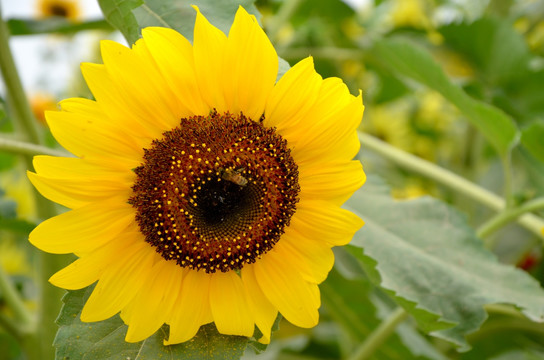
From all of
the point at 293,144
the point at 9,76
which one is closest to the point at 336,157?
the point at 293,144

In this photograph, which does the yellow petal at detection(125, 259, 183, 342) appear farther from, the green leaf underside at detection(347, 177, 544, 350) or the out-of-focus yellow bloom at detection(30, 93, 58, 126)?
the out-of-focus yellow bloom at detection(30, 93, 58, 126)

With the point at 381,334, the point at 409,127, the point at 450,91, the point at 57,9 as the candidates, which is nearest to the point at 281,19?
the point at 450,91

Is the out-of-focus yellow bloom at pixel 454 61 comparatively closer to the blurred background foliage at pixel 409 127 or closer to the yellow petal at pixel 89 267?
the blurred background foliage at pixel 409 127

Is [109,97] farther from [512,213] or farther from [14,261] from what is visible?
[14,261]

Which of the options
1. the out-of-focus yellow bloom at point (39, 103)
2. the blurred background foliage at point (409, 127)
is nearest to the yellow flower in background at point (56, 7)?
the out-of-focus yellow bloom at point (39, 103)

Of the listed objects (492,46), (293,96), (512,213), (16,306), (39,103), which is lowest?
(39,103)

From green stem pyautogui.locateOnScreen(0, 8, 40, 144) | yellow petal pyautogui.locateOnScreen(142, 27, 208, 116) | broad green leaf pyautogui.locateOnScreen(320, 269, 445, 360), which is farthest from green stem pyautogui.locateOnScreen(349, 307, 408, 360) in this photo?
green stem pyautogui.locateOnScreen(0, 8, 40, 144)
